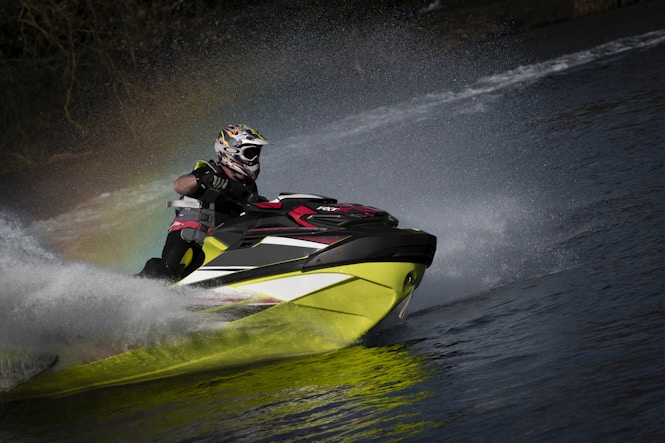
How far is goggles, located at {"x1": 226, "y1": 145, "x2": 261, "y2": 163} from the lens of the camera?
23.4ft

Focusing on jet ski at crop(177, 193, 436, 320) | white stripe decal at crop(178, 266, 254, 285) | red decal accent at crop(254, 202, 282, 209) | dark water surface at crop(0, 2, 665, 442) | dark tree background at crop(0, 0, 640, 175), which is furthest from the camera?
dark tree background at crop(0, 0, 640, 175)

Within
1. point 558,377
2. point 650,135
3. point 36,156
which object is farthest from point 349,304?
point 36,156

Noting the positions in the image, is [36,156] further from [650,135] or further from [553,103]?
[650,135]

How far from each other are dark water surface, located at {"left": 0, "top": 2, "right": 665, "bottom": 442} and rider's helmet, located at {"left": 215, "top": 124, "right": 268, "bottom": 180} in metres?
1.50

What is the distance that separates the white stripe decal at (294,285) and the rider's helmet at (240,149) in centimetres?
88

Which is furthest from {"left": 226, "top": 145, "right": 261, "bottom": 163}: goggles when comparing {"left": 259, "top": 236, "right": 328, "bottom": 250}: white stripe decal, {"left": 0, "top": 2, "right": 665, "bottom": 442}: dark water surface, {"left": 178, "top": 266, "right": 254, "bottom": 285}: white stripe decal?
{"left": 0, "top": 2, "right": 665, "bottom": 442}: dark water surface

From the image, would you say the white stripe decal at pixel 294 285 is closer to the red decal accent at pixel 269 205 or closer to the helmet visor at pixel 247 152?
the red decal accent at pixel 269 205

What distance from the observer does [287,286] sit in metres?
6.78

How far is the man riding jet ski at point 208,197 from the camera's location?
6949 mm

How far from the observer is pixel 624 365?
487 cm

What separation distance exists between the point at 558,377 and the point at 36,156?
18.3 m

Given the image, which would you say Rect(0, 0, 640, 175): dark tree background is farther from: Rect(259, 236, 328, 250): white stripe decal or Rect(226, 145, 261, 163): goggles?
Rect(259, 236, 328, 250): white stripe decal

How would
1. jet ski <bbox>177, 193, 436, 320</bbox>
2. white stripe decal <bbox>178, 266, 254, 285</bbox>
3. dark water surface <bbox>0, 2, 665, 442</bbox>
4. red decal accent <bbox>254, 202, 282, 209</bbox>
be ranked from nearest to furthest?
dark water surface <bbox>0, 2, 665, 442</bbox>
jet ski <bbox>177, 193, 436, 320</bbox>
white stripe decal <bbox>178, 266, 254, 285</bbox>
red decal accent <bbox>254, 202, 282, 209</bbox>

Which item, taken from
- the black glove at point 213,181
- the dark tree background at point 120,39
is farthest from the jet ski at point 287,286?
the dark tree background at point 120,39
